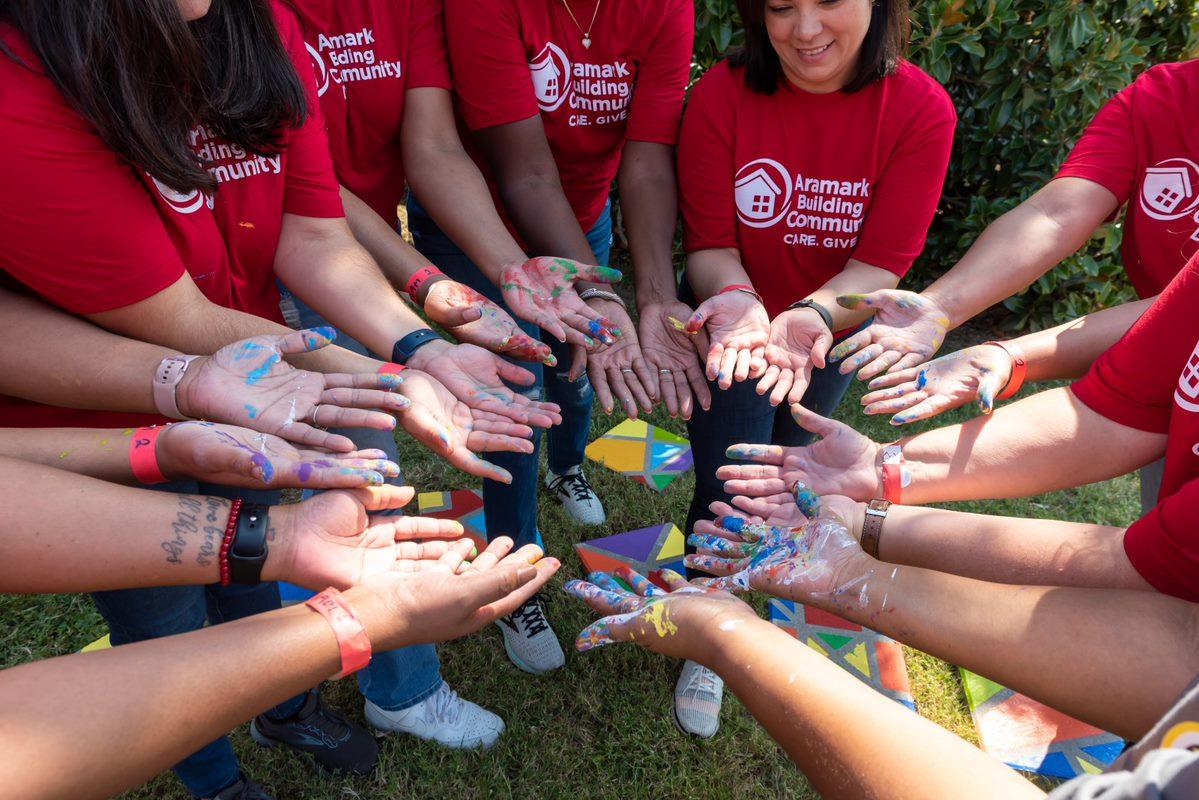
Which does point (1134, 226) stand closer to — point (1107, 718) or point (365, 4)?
point (1107, 718)

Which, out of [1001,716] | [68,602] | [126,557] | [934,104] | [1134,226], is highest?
[934,104]

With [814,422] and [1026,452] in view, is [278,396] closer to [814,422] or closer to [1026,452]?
Result: [814,422]

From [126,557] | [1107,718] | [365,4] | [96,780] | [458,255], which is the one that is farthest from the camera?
[458,255]

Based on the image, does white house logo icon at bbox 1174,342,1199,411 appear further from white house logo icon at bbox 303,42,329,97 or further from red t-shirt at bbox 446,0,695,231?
white house logo icon at bbox 303,42,329,97

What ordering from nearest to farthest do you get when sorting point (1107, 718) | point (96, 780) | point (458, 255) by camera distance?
point (96, 780), point (1107, 718), point (458, 255)

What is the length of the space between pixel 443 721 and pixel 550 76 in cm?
218

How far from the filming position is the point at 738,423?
8.75 feet

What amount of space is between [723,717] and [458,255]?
1.92 meters

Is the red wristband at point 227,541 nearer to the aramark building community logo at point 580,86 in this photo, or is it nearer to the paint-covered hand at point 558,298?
the paint-covered hand at point 558,298

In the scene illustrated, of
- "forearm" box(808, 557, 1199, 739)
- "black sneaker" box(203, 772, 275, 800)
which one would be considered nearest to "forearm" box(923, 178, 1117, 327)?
"forearm" box(808, 557, 1199, 739)

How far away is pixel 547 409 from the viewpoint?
2361 millimetres

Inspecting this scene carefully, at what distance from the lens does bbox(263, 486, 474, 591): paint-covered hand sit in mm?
1874

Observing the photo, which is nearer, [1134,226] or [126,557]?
[126,557]

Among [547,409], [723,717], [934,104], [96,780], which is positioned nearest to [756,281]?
[934,104]
